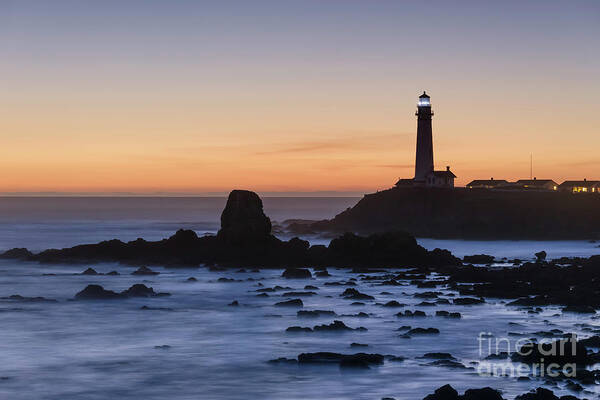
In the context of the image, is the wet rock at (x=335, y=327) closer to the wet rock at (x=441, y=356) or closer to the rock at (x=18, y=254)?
the wet rock at (x=441, y=356)

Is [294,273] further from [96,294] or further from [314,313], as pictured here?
[314,313]

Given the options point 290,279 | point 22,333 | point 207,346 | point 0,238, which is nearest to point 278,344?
point 207,346

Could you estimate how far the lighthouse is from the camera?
264ft

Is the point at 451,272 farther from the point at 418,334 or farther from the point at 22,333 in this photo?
the point at 22,333

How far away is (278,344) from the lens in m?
23.3

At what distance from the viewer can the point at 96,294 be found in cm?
3309

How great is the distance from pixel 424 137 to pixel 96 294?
176 ft

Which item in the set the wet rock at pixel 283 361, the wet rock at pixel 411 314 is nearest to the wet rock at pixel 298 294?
the wet rock at pixel 411 314

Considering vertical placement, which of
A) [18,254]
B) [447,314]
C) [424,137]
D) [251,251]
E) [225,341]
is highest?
[424,137]

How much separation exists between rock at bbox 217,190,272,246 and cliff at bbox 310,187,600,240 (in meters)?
30.6

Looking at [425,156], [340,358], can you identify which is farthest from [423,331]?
[425,156]

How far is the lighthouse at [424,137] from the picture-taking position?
264 ft

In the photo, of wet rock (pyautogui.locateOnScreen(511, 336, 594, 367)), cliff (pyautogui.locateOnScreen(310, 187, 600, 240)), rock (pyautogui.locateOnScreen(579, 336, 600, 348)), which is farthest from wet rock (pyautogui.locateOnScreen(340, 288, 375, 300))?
cliff (pyautogui.locateOnScreen(310, 187, 600, 240))

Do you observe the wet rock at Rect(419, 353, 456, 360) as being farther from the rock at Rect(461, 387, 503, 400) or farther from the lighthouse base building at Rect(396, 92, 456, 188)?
the lighthouse base building at Rect(396, 92, 456, 188)
